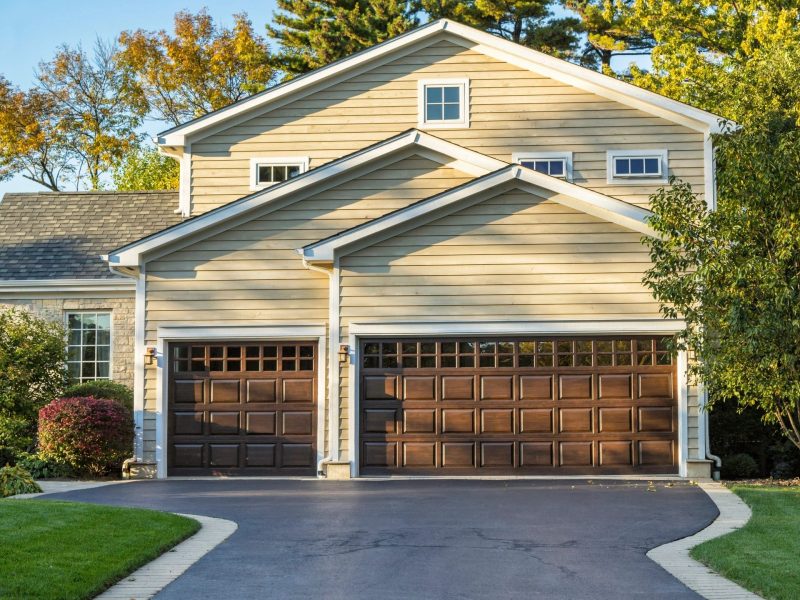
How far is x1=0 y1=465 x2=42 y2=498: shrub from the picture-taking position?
49.2 ft

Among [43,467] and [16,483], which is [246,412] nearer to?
[43,467]

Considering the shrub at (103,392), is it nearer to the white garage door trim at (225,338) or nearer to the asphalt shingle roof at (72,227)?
the white garage door trim at (225,338)

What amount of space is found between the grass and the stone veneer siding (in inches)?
357

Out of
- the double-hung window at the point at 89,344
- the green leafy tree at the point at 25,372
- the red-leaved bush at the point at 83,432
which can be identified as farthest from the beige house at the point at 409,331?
the double-hung window at the point at 89,344

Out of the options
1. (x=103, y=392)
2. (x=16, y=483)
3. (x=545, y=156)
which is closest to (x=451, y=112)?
(x=545, y=156)

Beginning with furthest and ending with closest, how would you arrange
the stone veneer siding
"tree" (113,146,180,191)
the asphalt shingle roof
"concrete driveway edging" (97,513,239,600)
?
1. "tree" (113,146,180,191)
2. the asphalt shingle roof
3. the stone veneer siding
4. "concrete driveway edging" (97,513,239,600)

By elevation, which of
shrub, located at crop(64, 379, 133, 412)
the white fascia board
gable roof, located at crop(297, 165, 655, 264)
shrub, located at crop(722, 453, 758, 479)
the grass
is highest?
gable roof, located at crop(297, 165, 655, 264)

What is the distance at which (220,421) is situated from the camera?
60.4 feet

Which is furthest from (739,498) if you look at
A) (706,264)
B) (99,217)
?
(99,217)

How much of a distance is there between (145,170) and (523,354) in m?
26.8

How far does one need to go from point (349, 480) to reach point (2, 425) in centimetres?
645

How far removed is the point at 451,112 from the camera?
2131 cm

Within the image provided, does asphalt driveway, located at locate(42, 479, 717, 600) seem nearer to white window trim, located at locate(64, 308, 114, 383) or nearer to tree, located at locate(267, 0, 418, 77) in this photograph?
white window trim, located at locate(64, 308, 114, 383)

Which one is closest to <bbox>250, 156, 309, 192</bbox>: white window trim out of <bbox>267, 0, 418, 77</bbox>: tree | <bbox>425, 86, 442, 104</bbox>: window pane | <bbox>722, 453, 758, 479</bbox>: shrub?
<bbox>425, 86, 442, 104</bbox>: window pane
